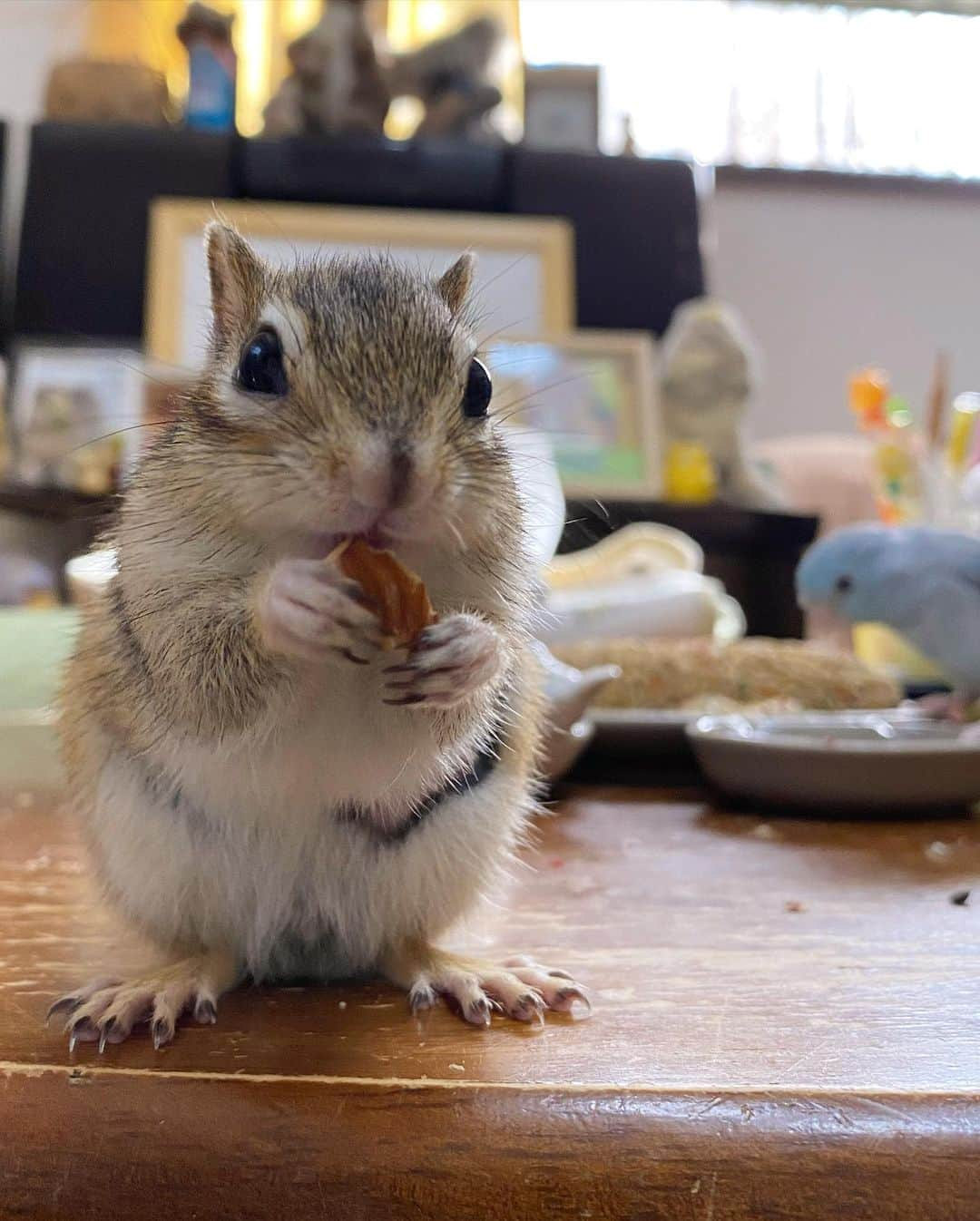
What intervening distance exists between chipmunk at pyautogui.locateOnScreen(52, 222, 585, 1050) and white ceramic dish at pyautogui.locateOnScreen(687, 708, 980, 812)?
0.41 m

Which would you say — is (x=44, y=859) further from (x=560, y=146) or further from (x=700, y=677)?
(x=560, y=146)

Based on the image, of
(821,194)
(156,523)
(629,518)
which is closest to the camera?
(156,523)

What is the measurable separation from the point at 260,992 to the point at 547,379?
2.05m

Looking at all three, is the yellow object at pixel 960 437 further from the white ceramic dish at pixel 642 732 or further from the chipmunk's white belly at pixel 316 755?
the chipmunk's white belly at pixel 316 755

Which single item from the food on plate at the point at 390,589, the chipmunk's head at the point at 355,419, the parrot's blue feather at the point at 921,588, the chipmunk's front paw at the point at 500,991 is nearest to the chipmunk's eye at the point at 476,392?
the chipmunk's head at the point at 355,419

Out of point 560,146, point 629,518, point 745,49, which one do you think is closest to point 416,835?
point 629,518

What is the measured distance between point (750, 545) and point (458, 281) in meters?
1.83

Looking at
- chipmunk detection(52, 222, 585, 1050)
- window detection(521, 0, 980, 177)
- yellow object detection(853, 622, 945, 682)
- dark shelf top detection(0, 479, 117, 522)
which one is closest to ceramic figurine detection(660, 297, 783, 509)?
yellow object detection(853, 622, 945, 682)

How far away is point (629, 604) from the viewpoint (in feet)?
4.76

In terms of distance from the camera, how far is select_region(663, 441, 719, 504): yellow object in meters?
2.47

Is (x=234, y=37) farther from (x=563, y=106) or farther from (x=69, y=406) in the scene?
(x=69, y=406)

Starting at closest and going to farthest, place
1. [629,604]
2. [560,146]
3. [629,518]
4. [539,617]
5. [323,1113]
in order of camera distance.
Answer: [323,1113] → [539,617] → [629,604] → [629,518] → [560,146]

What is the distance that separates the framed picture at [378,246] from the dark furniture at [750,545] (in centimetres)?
53

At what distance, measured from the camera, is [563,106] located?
285cm
